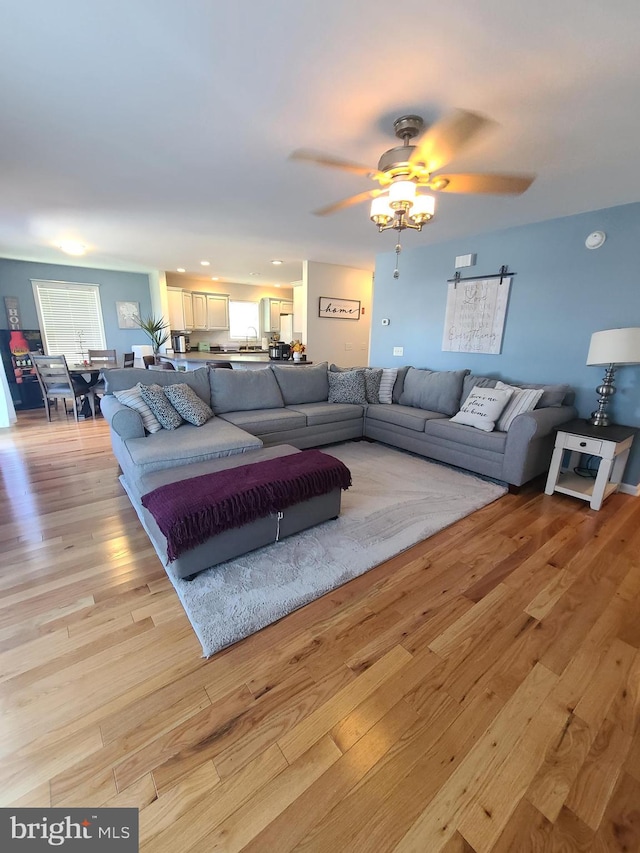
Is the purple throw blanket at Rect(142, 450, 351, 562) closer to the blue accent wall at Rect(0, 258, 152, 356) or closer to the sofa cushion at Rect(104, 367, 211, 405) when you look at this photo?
the sofa cushion at Rect(104, 367, 211, 405)

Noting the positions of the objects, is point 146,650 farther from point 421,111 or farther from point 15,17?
point 421,111

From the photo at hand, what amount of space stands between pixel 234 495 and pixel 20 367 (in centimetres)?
619

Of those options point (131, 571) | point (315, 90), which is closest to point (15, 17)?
point (315, 90)

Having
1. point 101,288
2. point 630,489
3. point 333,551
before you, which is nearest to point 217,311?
point 101,288

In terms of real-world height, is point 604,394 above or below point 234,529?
above

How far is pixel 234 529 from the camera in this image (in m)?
1.87

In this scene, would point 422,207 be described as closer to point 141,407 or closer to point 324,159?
point 324,159

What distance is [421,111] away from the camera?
166 centimetres

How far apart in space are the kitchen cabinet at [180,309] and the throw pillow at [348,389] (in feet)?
15.2

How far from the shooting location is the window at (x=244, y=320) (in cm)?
841

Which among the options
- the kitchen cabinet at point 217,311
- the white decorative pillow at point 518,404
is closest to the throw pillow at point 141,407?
the white decorative pillow at point 518,404

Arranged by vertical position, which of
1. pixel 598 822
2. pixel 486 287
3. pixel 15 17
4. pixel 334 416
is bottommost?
pixel 598 822

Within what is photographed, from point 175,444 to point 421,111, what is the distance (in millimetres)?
2403

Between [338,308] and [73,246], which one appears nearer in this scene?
[73,246]
